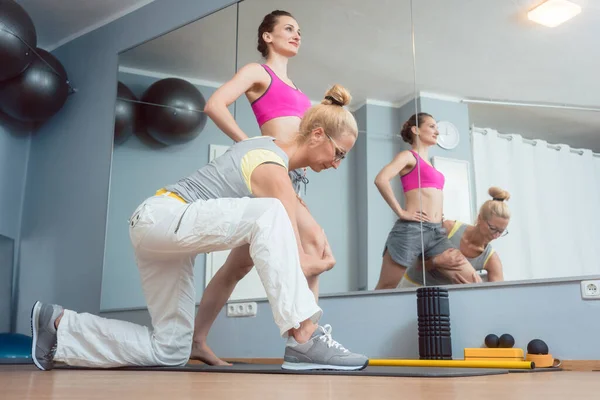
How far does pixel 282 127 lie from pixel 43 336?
1.22 m

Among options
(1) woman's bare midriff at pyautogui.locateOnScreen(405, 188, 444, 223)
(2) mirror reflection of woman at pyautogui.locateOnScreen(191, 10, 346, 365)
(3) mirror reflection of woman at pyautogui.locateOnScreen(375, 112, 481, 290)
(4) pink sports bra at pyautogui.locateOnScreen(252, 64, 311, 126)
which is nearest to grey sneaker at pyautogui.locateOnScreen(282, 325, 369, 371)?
(2) mirror reflection of woman at pyautogui.locateOnScreen(191, 10, 346, 365)

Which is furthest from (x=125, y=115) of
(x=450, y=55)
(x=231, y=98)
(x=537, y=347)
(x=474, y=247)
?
(x=537, y=347)

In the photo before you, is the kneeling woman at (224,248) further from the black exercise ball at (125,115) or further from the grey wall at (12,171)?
the grey wall at (12,171)

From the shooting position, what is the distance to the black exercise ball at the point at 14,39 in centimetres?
336

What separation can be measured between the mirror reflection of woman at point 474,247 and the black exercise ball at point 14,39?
252 cm

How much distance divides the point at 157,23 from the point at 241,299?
1.90m

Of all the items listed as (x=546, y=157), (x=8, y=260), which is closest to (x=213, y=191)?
(x=546, y=157)

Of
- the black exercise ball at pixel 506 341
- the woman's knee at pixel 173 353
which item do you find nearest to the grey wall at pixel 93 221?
the black exercise ball at pixel 506 341

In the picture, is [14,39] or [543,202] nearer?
[543,202]

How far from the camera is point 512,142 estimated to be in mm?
2465

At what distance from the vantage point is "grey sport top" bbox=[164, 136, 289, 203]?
6.25 ft

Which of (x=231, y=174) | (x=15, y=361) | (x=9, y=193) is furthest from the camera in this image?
(x=9, y=193)

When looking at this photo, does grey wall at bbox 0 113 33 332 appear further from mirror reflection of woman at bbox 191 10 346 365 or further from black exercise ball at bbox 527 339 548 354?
black exercise ball at bbox 527 339 548 354

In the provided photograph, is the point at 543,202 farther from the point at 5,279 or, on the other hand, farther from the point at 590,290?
the point at 5,279
